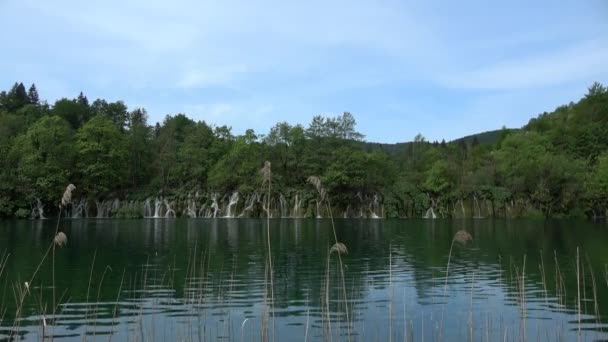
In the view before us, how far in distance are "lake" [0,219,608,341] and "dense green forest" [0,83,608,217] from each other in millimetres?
47966

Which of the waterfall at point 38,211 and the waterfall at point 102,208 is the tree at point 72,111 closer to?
the waterfall at point 102,208

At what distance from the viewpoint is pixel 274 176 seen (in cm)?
8019

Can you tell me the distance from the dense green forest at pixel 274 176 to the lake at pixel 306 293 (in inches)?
1888

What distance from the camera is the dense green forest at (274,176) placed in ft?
265

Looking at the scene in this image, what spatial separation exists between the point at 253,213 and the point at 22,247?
5429 centimetres

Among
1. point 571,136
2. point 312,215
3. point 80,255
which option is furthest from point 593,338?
point 571,136

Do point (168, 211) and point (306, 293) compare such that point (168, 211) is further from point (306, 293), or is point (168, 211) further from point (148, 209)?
point (306, 293)

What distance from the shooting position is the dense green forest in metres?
80.8

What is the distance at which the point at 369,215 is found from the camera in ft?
284

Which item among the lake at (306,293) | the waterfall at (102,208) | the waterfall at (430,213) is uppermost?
the waterfall at (102,208)

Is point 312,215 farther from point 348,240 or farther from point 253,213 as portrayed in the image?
point 348,240

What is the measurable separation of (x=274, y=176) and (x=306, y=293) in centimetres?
6135

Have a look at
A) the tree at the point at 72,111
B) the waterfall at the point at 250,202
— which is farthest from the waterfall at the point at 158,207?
the tree at the point at 72,111

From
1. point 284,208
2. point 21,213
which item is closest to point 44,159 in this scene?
point 21,213
